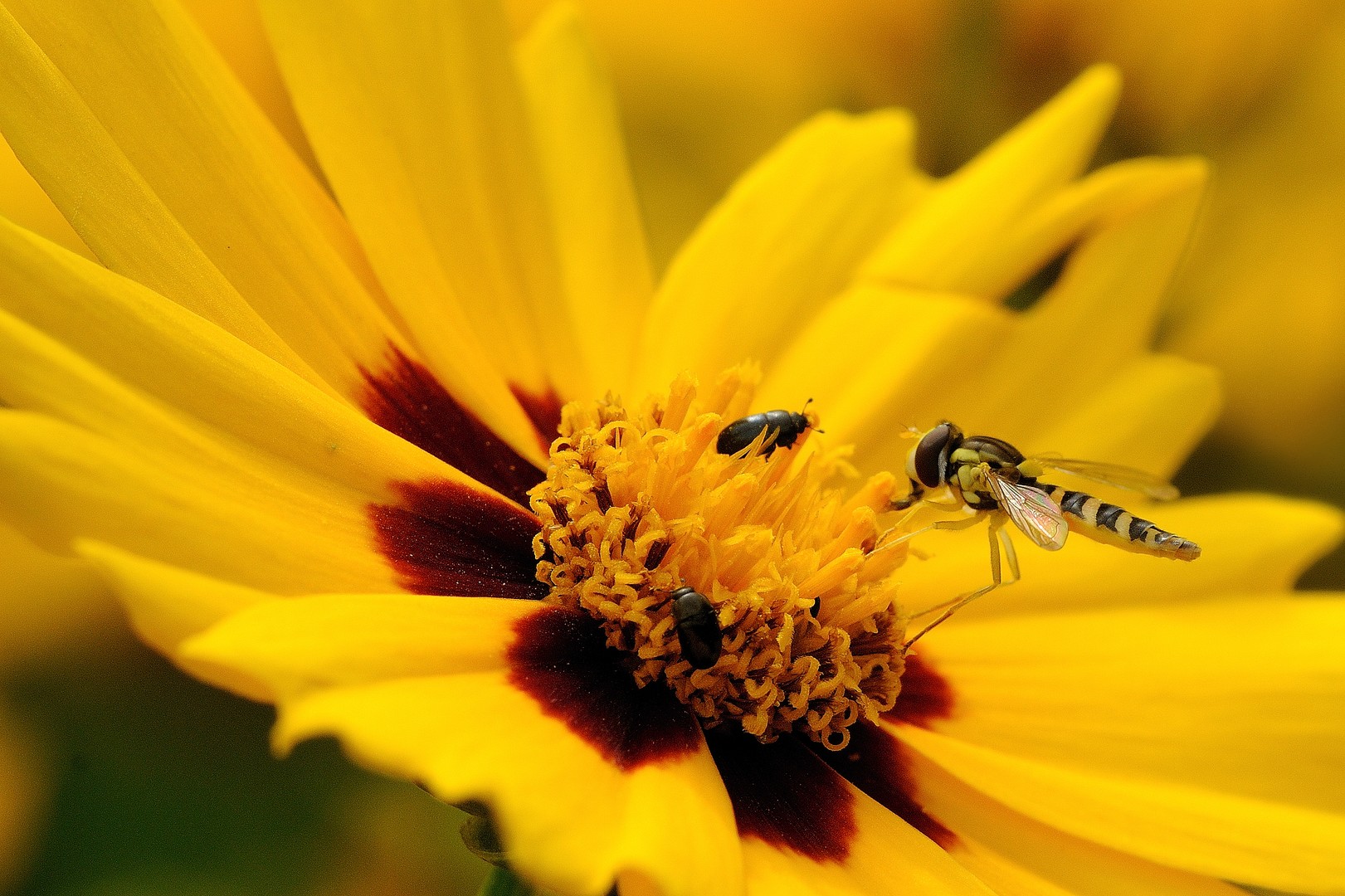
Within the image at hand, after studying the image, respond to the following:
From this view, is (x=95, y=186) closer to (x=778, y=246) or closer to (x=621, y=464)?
(x=621, y=464)

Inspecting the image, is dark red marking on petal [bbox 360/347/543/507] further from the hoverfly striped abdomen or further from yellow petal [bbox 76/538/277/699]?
the hoverfly striped abdomen

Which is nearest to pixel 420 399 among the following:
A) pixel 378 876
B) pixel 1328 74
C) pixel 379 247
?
pixel 379 247

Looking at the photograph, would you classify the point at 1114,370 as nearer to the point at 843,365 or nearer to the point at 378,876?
the point at 843,365

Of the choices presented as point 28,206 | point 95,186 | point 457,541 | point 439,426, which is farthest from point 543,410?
point 28,206

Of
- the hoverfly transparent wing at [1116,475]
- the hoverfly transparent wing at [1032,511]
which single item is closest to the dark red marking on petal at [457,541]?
the hoverfly transparent wing at [1032,511]

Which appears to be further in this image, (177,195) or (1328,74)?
(1328,74)

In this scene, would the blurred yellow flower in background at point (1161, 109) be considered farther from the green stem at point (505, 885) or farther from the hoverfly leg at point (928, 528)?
the green stem at point (505, 885)

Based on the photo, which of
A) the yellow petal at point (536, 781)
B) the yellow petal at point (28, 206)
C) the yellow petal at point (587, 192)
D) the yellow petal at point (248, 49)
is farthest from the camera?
the yellow petal at point (248, 49)
